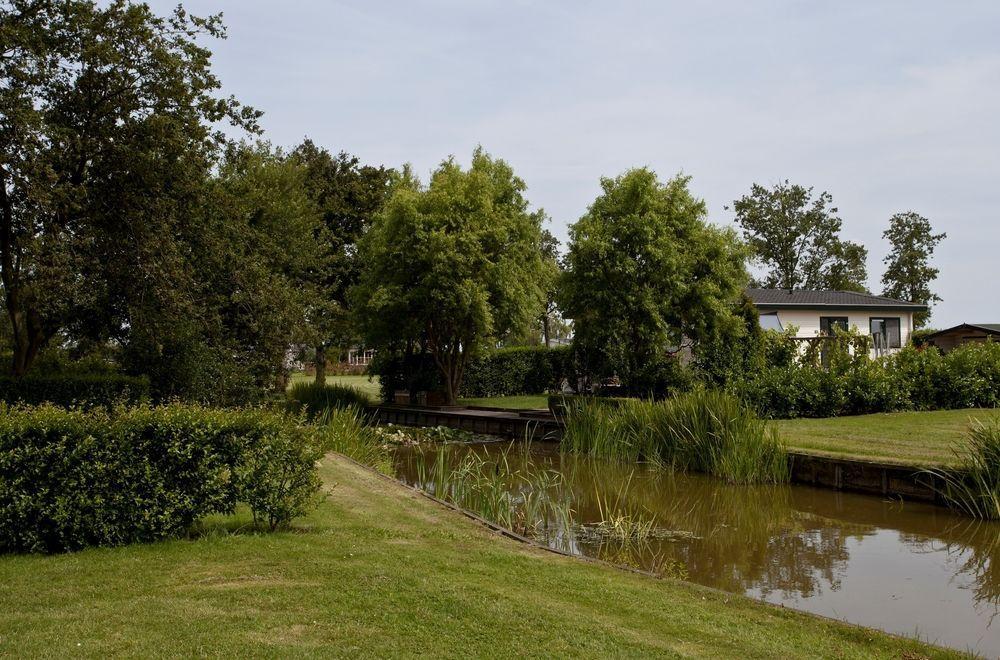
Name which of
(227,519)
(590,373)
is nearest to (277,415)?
(227,519)

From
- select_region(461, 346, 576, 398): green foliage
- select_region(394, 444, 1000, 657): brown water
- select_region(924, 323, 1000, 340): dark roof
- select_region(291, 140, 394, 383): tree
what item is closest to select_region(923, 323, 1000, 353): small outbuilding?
select_region(924, 323, 1000, 340): dark roof

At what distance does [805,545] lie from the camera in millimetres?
10312

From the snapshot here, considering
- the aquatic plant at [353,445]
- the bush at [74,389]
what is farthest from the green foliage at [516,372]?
the aquatic plant at [353,445]

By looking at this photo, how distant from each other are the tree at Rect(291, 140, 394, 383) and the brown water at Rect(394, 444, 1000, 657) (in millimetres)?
21730

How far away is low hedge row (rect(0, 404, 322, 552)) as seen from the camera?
675cm

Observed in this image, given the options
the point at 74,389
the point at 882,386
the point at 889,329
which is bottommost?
the point at 74,389

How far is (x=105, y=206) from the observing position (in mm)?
16578

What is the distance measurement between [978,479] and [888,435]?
492 centimetres

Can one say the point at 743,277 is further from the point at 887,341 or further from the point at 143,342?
the point at 887,341

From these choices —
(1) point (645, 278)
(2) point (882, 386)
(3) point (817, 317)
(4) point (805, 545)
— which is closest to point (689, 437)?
(4) point (805, 545)

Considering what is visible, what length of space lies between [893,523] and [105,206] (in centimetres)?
1583

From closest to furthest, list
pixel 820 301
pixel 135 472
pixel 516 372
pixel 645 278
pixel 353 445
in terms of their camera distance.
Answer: pixel 135 472
pixel 353 445
pixel 645 278
pixel 516 372
pixel 820 301

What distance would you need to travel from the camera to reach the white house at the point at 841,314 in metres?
40.5

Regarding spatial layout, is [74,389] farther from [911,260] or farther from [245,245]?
[911,260]
